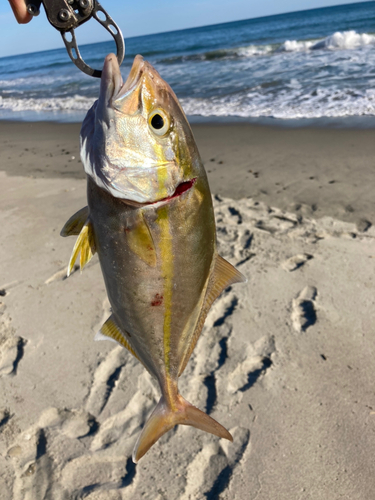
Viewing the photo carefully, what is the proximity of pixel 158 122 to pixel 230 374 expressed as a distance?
7.53ft

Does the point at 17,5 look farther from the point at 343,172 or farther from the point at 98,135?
the point at 343,172

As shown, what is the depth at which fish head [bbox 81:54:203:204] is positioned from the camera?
1401mm

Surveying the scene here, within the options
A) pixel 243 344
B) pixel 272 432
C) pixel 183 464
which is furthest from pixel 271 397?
pixel 183 464

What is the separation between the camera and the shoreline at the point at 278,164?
18.5 feet

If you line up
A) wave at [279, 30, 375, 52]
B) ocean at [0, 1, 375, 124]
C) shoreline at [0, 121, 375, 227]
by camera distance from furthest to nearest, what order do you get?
wave at [279, 30, 375, 52]
ocean at [0, 1, 375, 124]
shoreline at [0, 121, 375, 227]

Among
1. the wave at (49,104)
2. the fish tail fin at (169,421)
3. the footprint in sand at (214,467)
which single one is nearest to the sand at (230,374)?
the footprint in sand at (214,467)

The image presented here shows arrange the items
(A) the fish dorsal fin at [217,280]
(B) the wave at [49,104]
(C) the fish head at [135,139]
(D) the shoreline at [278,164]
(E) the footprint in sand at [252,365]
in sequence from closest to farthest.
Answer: (C) the fish head at [135,139]
(A) the fish dorsal fin at [217,280]
(E) the footprint in sand at [252,365]
(D) the shoreline at [278,164]
(B) the wave at [49,104]

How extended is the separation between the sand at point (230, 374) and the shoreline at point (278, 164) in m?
0.10

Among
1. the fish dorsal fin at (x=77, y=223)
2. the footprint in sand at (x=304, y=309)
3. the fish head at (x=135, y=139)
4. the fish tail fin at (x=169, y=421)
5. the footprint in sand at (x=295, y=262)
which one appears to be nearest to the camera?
the fish head at (x=135, y=139)

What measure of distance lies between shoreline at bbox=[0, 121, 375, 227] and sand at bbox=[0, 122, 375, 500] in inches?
4.1

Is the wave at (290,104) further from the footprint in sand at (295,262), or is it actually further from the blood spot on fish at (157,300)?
the blood spot on fish at (157,300)

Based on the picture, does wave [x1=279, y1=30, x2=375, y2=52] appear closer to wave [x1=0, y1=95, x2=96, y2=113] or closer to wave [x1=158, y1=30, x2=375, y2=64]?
wave [x1=158, y1=30, x2=375, y2=64]

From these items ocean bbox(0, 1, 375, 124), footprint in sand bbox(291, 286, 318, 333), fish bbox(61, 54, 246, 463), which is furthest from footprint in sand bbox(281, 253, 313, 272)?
ocean bbox(0, 1, 375, 124)

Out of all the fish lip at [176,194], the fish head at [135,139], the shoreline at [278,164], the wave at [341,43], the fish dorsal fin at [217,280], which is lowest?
the wave at [341,43]
